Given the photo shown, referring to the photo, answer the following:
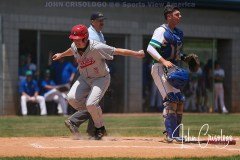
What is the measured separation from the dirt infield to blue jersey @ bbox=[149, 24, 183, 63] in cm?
141

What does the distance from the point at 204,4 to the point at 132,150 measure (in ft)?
53.0

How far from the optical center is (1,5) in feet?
67.3

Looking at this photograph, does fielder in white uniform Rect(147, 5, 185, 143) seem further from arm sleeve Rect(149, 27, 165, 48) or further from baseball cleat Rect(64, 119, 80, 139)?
baseball cleat Rect(64, 119, 80, 139)

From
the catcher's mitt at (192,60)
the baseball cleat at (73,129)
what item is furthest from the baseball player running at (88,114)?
Answer: the catcher's mitt at (192,60)

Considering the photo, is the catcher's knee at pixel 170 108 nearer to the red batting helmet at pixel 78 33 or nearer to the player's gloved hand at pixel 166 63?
the player's gloved hand at pixel 166 63

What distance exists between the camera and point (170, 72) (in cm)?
973

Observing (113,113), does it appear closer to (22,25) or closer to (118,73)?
(118,73)

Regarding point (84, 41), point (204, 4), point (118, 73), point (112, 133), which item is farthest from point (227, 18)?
point (84, 41)

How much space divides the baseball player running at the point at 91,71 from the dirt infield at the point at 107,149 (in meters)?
0.59

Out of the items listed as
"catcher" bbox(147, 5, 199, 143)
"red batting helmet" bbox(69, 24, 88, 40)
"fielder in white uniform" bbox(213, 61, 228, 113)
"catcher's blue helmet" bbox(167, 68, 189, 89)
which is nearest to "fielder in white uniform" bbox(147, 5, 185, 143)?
"catcher" bbox(147, 5, 199, 143)

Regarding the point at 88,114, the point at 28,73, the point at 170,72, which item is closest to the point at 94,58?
the point at 88,114

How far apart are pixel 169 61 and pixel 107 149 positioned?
2.00 meters

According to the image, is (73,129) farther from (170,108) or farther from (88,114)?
(170,108)

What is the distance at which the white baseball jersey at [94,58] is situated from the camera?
391 inches
